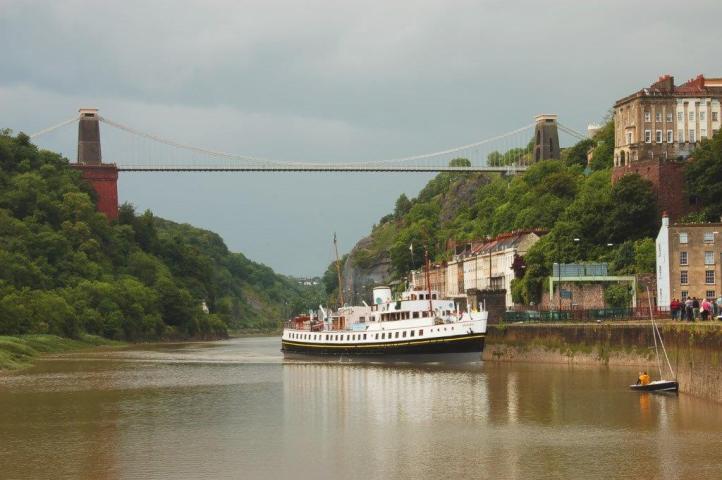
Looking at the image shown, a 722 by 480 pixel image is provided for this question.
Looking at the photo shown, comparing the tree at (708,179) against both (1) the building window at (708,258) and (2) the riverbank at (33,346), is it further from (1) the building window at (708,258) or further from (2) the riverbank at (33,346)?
(2) the riverbank at (33,346)

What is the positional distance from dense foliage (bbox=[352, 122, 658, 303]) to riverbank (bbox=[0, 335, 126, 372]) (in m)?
25.9

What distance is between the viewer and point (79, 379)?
54344 mm

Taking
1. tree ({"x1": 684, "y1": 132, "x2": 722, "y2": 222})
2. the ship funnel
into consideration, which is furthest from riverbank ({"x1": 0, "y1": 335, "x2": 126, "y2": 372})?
tree ({"x1": 684, "y1": 132, "x2": 722, "y2": 222})

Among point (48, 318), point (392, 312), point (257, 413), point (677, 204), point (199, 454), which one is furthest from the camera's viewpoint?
point (48, 318)

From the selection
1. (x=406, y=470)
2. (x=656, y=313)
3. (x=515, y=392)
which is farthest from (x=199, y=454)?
(x=656, y=313)

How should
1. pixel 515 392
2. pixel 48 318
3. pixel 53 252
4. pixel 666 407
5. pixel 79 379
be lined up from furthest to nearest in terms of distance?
pixel 53 252 < pixel 48 318 < pixel 79 379 < pixel 515 392 < pixel 666 407

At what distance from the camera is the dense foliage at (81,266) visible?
95.1 m

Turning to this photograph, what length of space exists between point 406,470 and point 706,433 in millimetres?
8339

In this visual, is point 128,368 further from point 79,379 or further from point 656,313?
point 656,313

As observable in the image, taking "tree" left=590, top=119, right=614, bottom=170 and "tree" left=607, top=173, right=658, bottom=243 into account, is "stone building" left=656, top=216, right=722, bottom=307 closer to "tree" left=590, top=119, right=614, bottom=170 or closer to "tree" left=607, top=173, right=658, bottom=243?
"tree" left=607, top=173, right=658, bottom=243

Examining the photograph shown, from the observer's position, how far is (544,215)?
9219 cm

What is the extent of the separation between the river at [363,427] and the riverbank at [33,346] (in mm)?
8555

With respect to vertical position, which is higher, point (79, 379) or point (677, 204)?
point (677, 204)

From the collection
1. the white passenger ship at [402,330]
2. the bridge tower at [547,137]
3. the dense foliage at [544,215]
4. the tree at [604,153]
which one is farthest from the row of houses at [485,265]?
the bridge tower at [547,137]
